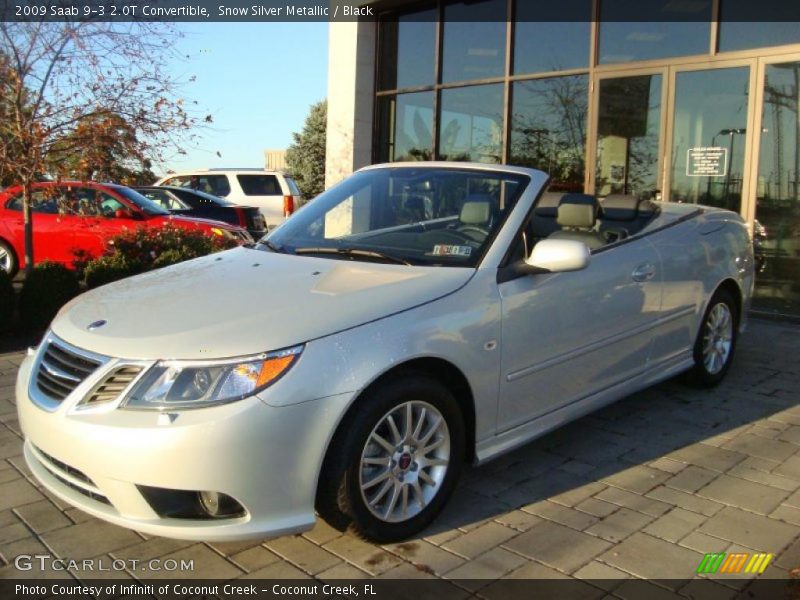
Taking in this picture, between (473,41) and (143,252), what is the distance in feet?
19.4

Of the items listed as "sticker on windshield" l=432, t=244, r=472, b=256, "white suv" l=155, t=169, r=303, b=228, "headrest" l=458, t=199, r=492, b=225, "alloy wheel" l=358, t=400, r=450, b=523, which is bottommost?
"alloy wheel" l=358, t=400, r=450, b=523

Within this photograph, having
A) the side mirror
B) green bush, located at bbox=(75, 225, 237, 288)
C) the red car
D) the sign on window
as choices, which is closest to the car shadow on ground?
the sign on window

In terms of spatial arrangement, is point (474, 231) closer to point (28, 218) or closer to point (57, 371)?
point (57, 371)

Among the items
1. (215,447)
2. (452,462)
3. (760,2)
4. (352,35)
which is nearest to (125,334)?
(215,447)

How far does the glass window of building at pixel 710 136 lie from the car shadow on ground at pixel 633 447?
2.95 meters

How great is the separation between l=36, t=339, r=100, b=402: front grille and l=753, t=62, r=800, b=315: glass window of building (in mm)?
7151

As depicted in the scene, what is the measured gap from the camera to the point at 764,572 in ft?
9.64

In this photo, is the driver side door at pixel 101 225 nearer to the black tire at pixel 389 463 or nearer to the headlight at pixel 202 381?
the headlight at pixel 202 381

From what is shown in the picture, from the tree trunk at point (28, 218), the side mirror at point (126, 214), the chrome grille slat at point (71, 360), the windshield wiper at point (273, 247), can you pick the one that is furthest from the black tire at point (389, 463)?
the side mirror at point (126, 214)

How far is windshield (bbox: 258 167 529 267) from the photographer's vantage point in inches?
146

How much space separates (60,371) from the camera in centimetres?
301

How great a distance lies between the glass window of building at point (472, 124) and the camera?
1064 centimetres

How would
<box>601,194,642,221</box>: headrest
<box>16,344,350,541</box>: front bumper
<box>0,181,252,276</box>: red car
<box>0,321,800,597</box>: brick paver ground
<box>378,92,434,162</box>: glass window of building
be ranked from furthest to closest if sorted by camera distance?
<box>378,92,434,162</box>: glass window of building
<box>0,181,252,276</box>: red car
<box>601,194,642,221</box>: headrest
<box>0,321,800,597</box>: brick paver ground
<box>16,344,350,541</box>: front bumper

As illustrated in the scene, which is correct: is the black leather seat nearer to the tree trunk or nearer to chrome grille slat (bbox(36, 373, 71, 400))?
chrome grille slat (bbox(36, 373, 71, 400))
